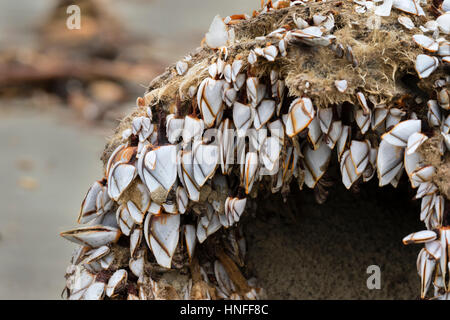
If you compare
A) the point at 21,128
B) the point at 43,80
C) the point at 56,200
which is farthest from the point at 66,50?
the point at 56,200

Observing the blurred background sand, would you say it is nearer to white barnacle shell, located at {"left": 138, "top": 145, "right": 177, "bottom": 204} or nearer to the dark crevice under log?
the dark crevice under log

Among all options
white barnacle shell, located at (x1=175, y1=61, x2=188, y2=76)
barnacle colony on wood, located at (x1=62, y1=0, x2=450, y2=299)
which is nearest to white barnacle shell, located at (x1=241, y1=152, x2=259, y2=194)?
barnacle colony on wood, located at (x1=62, y1=0, x2=450, y2=299)

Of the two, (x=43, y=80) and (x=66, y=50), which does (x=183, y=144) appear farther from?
(x=66, y=50)

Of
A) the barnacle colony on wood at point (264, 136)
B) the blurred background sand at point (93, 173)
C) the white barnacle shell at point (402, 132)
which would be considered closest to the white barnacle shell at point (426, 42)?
the barnacle colony on wood at point (264, 136)

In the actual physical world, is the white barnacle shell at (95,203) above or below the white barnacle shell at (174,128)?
below

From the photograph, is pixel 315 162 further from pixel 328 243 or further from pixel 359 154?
pixel 328 243

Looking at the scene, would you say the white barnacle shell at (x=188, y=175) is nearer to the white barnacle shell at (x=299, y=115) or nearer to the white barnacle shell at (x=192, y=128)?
the white barnacle shell at (x=192, y=128)

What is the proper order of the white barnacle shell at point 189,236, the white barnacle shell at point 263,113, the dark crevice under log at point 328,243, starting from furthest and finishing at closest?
the dark crevice under log at point 328,243 → the white barnacle shell at point 189,236 → the white barnacle shell at point 263,113
